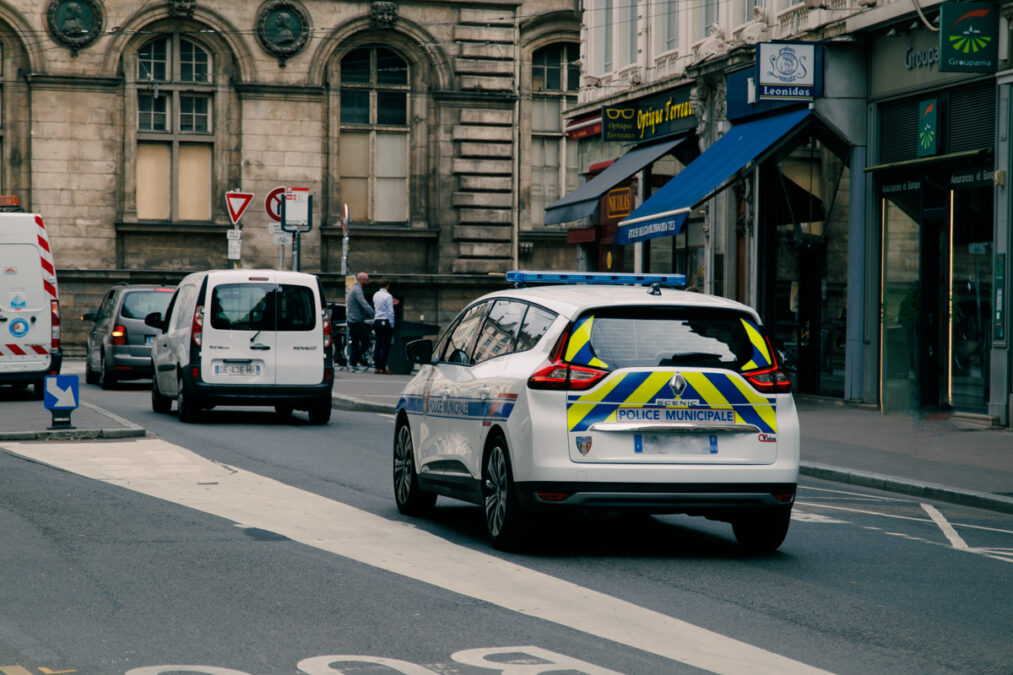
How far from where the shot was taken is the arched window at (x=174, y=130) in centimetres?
3691

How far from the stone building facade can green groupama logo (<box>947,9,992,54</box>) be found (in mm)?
21308

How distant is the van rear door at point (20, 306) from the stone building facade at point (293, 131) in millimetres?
15527

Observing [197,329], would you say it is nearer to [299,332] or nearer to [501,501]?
[299,332]

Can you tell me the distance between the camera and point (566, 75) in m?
39.8

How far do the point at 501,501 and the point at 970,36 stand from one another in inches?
421

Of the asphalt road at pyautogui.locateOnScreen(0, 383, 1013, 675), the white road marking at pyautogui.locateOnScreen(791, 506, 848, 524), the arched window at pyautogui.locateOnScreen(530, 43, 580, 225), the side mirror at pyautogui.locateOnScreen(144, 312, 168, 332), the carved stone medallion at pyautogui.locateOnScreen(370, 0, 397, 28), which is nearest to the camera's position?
the asphalt road at pyautogui.locateOnScreen(0, 383, 1013, 675)

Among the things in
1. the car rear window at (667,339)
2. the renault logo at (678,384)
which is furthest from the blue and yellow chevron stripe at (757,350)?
the renault logo at (678,384)

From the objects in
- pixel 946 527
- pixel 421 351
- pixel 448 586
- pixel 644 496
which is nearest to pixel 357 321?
pixel 421 351

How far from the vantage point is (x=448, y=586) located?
7762mm

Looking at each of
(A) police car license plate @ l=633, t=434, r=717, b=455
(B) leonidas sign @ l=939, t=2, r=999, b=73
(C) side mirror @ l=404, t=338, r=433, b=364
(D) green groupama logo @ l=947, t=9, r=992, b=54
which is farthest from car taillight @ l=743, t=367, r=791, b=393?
(D) green groupama logo @ l=947, t=9, r=992, b=54

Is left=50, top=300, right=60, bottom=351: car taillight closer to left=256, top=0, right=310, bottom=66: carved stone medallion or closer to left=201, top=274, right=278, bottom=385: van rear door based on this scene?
left=201, top=274, right=278, bottom=385: van rear door

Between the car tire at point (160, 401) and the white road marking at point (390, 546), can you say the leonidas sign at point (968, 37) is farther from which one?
the car tire at point (160, 401)

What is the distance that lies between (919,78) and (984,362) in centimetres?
387

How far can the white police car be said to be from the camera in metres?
8.62
